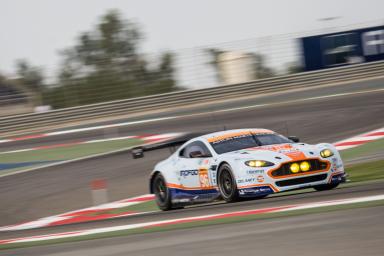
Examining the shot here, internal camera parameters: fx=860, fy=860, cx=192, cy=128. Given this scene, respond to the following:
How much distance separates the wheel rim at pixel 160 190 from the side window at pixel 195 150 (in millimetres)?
651

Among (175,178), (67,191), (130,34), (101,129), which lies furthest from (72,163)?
(130,34)

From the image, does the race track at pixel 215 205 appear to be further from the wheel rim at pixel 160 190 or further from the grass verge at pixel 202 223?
the wheel rim at pixel 160 190

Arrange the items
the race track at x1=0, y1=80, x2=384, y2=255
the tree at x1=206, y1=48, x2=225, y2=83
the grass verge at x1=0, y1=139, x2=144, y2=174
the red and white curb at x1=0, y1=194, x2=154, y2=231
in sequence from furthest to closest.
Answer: the tree at x1=206, y1=48, x2=225, y2=83 < the grass verge at x1=0, y1=139, x2=144, y2=174 < the red and white curb at x1=0, y1=194, x2=154, y2=231 < the race track at x1=0, y1=80, x2=384, y2=255

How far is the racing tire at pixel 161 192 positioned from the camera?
42.8ft

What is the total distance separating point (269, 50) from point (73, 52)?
28.3m

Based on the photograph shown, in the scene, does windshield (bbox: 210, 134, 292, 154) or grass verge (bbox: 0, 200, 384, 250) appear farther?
windshield (bbox: 210, 134, 292, 154)

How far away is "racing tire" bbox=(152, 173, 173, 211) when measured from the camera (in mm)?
13055

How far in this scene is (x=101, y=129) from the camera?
25.0 metres

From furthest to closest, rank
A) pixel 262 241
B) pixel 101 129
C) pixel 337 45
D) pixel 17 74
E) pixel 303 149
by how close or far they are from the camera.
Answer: pixel 17 74 → pixel 337 45 → pixel 101 129 → pixel 303 149 → pixel 262 241

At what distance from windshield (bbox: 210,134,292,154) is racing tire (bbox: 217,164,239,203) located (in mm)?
428

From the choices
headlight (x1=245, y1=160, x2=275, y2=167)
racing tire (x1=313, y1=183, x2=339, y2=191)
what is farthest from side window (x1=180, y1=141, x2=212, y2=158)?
racing tire (x1=313, y1=183, x2=339, y2=191)

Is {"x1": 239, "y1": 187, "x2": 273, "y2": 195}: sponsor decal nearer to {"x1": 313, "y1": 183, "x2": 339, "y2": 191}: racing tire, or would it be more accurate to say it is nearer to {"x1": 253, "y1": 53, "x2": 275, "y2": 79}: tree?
{"x1": 313, "y1": 183, "x2": 339, "y2": 191}: racing tire

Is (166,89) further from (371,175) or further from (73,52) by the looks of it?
(73,52)

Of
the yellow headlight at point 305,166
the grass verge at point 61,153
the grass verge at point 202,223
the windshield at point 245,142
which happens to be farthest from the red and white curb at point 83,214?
the grass verge at point 61,153
